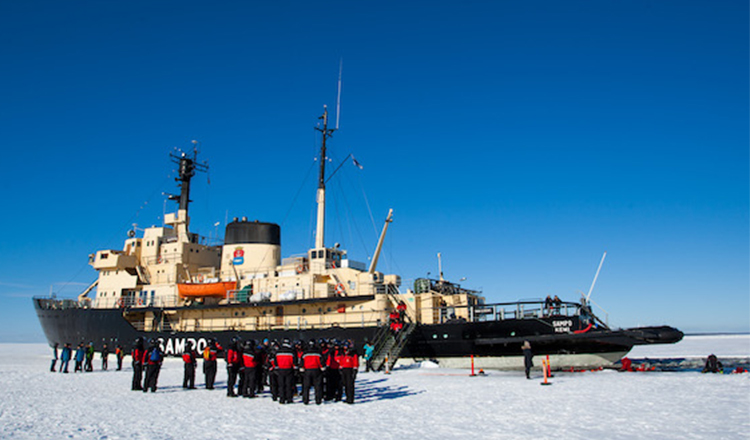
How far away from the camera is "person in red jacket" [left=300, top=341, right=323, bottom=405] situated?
10750 millimetres

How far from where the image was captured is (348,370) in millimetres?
10938

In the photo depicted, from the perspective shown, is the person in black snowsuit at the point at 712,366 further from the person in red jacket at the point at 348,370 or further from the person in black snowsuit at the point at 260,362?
the person in black snowsuit at the point at 260,362

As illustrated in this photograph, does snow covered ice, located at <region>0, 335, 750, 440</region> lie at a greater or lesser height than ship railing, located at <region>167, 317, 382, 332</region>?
lesser

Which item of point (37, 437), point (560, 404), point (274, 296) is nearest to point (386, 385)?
point (560, 404)

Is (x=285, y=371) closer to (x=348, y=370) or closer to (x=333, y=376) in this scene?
(x=333, y=376)

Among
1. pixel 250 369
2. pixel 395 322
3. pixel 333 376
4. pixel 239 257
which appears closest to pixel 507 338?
pixel 395 322

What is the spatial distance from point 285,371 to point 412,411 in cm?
292

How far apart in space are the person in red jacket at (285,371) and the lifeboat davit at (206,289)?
14677 mm

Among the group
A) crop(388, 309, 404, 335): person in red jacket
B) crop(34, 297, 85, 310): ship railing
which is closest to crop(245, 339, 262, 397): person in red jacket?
crop(388, 309, 404, 335): person in red jacket

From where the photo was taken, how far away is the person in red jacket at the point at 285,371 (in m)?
10.8

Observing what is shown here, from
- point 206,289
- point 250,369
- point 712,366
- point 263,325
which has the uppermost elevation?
point 206,289

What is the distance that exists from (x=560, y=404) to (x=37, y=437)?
885 centimetres

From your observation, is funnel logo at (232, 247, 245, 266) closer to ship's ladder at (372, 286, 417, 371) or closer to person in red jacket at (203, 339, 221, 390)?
ship's ladder at (372, 286, 417, 371)

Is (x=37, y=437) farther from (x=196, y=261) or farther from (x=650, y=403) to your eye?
(x=196, y=261)
